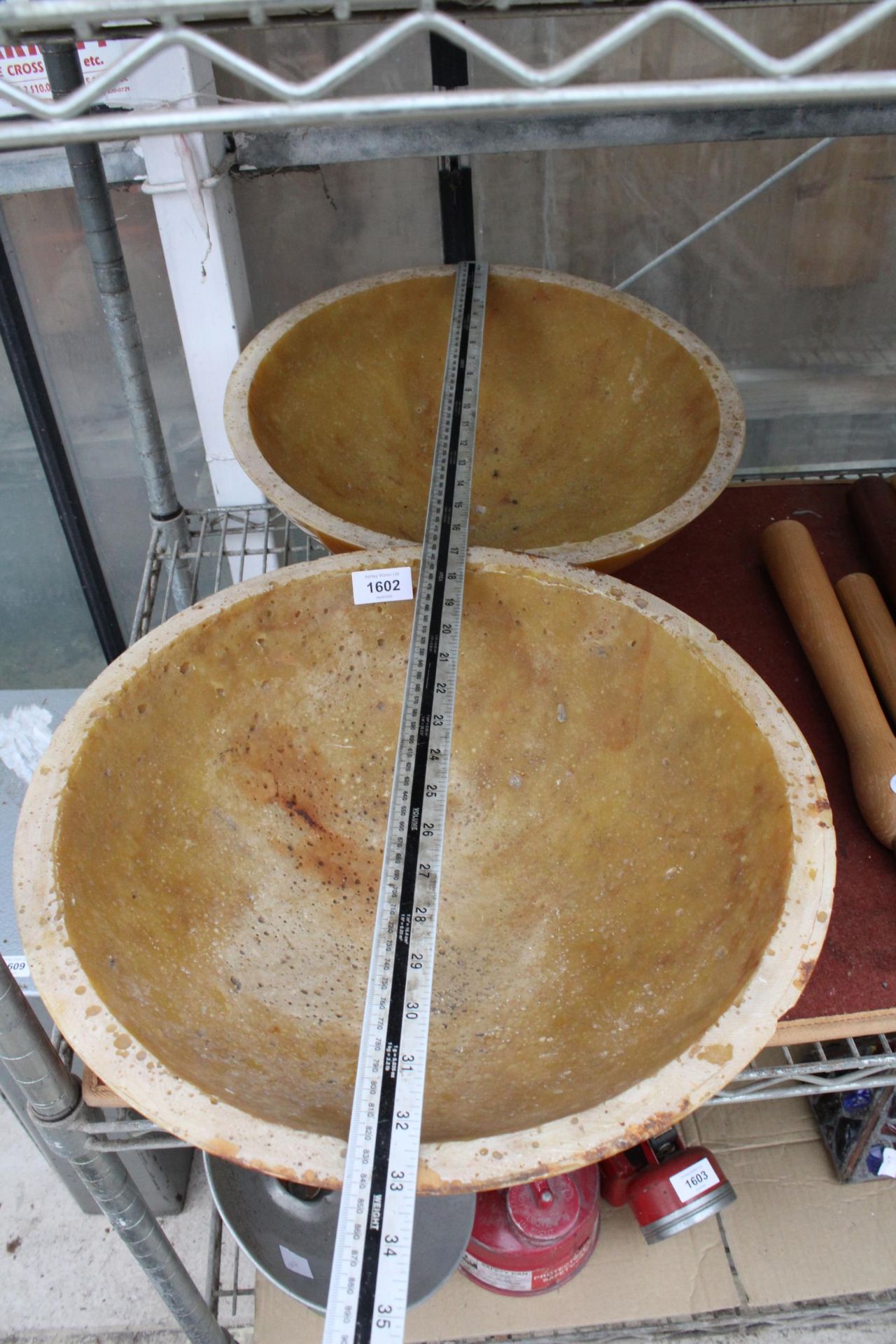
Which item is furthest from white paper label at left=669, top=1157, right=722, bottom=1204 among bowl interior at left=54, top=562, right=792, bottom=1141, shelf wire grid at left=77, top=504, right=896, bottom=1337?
bowl interior at left=54, top=562, right=792, bottom=1141

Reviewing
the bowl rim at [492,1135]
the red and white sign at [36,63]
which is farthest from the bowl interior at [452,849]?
the red and white sign at [36,63]

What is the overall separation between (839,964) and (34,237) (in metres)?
1.72

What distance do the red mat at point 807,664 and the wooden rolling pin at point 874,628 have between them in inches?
2.7

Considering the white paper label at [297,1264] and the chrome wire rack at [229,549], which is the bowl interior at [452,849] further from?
the white paper label at [297,1264]

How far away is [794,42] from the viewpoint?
1.48 meters

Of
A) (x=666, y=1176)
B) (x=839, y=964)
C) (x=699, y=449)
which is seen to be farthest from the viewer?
(x=666, y=1176)

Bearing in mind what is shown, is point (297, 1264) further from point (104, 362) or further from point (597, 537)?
point (104, 362)

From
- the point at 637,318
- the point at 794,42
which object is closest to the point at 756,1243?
the point at 637,318

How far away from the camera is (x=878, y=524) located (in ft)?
4.38

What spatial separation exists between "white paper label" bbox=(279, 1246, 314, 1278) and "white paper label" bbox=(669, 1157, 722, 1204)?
18.3 inches

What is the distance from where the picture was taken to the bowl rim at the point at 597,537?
101 cm

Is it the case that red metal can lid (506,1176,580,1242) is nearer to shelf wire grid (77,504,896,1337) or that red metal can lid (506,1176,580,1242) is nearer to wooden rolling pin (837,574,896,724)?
shelf wire grid (77,504,896,1337)

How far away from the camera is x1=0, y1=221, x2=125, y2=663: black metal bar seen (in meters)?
1.80

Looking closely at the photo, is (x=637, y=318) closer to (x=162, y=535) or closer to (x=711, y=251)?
(x=711, y=251)
